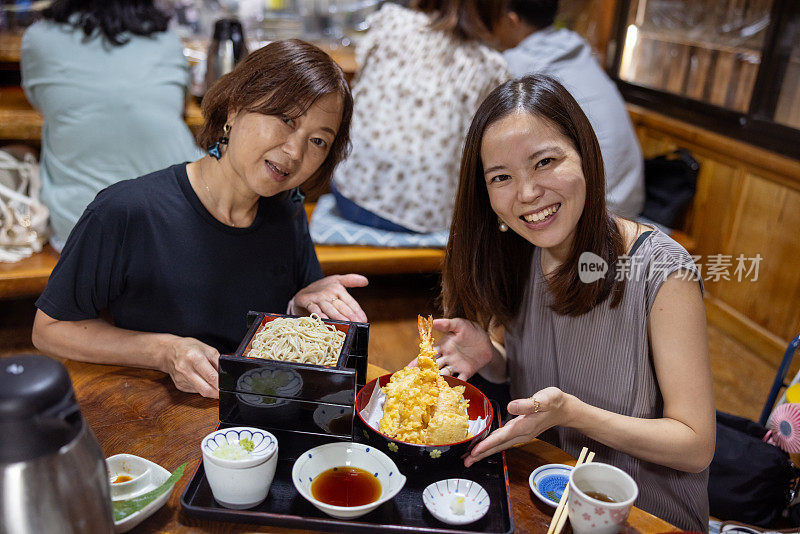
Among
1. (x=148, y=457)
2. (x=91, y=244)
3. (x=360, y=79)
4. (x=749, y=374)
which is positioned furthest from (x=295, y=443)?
(x=749, y=374)

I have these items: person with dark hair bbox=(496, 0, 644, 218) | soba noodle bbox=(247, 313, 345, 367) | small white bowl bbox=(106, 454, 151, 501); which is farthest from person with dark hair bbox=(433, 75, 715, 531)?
person with dark hair bbox=(496, 0, 644, 218)

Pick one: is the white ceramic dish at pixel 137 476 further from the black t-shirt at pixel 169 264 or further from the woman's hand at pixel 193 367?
the black t-shirt at pixel 169 264

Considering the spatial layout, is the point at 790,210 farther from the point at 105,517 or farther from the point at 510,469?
the point at 105,517

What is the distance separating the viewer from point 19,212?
300 cm

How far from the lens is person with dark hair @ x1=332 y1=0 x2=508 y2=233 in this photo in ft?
10.9

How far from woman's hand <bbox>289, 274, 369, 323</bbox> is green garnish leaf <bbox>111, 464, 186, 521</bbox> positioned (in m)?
0.64

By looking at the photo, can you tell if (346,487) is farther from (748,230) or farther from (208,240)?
(748,230)

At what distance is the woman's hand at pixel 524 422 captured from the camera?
1347 millimetres

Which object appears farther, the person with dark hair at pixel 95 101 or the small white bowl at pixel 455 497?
the person with dark hair at pixel 95 101

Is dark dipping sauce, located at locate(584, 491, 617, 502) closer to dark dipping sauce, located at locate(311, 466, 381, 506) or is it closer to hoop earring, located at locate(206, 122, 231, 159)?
dark dipping sauce, located at locate(311, 466, 381, 506)

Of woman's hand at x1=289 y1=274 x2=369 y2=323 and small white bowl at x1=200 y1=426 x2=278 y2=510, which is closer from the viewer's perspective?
small white bowl at x1=200 y1=426 x2=278 y2=510

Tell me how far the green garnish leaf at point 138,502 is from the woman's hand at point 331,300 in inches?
25.3

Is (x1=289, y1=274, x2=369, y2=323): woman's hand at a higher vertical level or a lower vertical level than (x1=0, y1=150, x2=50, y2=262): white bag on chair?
higher

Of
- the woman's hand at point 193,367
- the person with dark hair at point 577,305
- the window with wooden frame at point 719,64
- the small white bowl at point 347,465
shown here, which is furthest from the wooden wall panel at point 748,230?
the woman's hand at point 193,367
